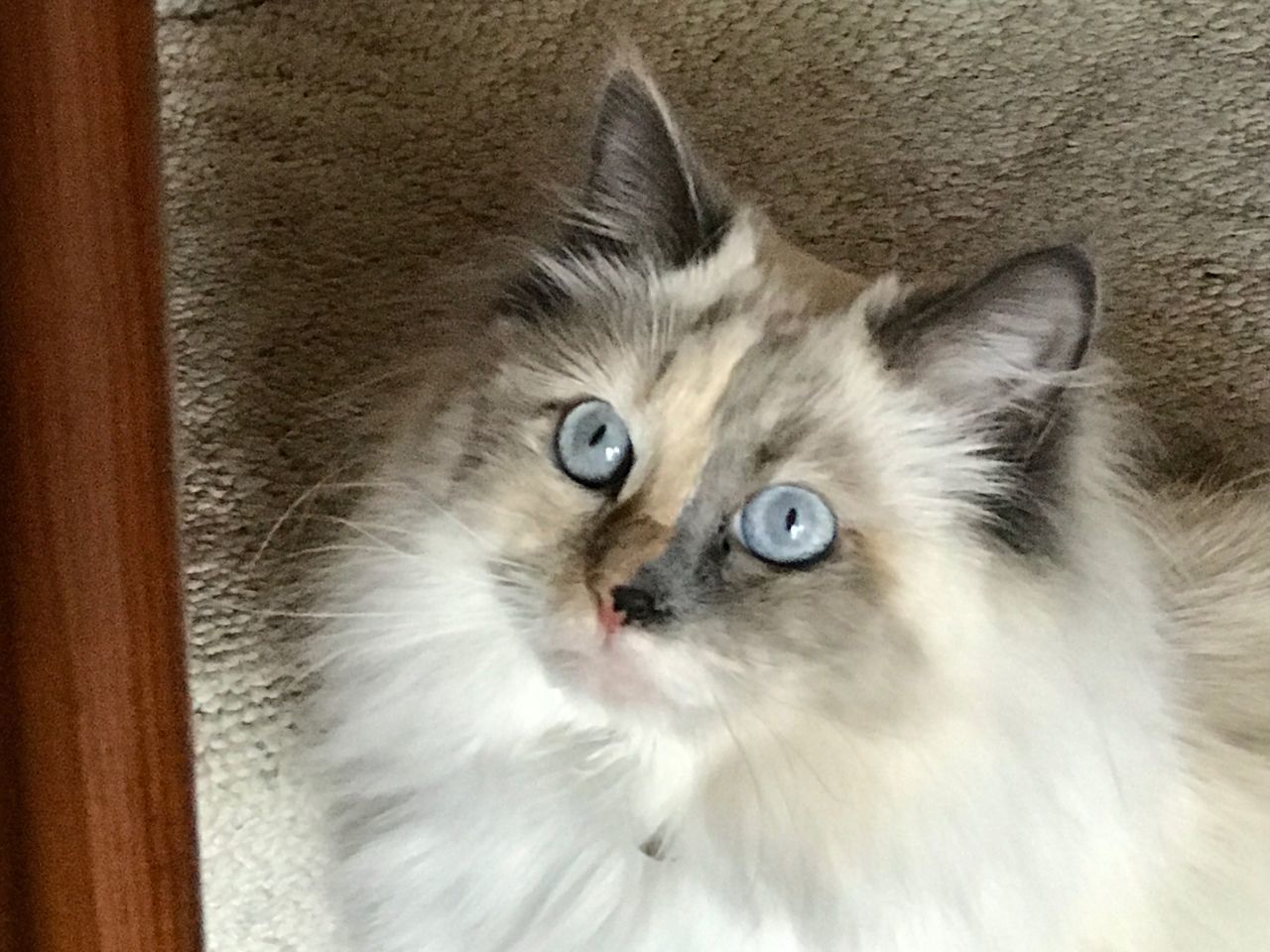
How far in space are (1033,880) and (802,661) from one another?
22cm

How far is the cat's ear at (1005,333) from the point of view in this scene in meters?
0.72

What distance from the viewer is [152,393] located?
77cm

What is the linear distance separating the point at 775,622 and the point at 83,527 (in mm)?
374

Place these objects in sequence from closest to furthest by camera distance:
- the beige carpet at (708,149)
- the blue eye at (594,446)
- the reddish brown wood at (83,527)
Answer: the reddish brown wood at (83,527)
the blue eye at (594,446)
the beige carpet at (708,149)

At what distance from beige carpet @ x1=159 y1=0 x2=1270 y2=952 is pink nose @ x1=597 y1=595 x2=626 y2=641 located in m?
0.54

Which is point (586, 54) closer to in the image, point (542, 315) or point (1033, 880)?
point (542, 315)

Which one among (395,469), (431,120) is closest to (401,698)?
(395,469)

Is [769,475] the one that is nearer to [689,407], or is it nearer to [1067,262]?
[689,407]

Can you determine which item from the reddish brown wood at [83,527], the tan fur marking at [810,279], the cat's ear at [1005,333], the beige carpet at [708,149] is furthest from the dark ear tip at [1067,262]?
the beige carpet at [708,149]

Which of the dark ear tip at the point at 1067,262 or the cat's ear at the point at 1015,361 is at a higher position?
the dark ear tip at the point at 1067,262

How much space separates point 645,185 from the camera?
838 mm

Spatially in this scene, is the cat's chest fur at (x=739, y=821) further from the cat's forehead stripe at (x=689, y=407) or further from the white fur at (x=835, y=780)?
the cat's forehead stripe at (x=689, y=407)

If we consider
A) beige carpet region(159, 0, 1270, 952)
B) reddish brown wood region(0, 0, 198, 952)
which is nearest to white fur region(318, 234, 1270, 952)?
reddish brown wood region(0, 0, 198, 952)

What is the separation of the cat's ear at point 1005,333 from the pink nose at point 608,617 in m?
0.22
